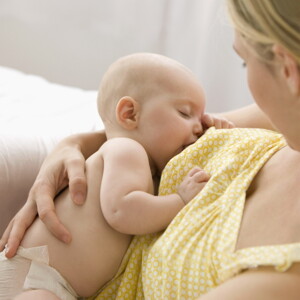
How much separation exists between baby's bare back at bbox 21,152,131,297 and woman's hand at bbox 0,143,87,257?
0.02 metres

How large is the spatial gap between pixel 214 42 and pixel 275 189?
223 centimetres

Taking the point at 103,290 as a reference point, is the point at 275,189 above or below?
above

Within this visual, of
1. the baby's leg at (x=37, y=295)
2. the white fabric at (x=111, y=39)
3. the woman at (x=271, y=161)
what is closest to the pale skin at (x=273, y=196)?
the woman at (x=271, y=161)

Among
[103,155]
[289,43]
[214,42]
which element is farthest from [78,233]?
[214,42]

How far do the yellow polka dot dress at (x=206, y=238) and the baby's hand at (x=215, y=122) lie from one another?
9 cm

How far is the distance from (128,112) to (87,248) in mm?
320

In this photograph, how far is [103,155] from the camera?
125 cm

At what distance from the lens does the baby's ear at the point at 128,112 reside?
1284mm

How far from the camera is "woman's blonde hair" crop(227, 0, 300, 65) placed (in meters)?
0.87

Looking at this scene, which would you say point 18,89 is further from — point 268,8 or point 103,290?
point 268,8

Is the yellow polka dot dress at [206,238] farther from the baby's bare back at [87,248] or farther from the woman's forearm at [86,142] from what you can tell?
the woman's forearm at [86,142]

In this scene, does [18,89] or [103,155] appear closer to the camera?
[103,155]

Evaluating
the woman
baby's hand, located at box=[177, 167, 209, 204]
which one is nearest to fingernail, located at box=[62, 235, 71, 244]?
the woman

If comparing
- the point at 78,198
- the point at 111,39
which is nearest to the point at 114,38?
the point at 111,39
